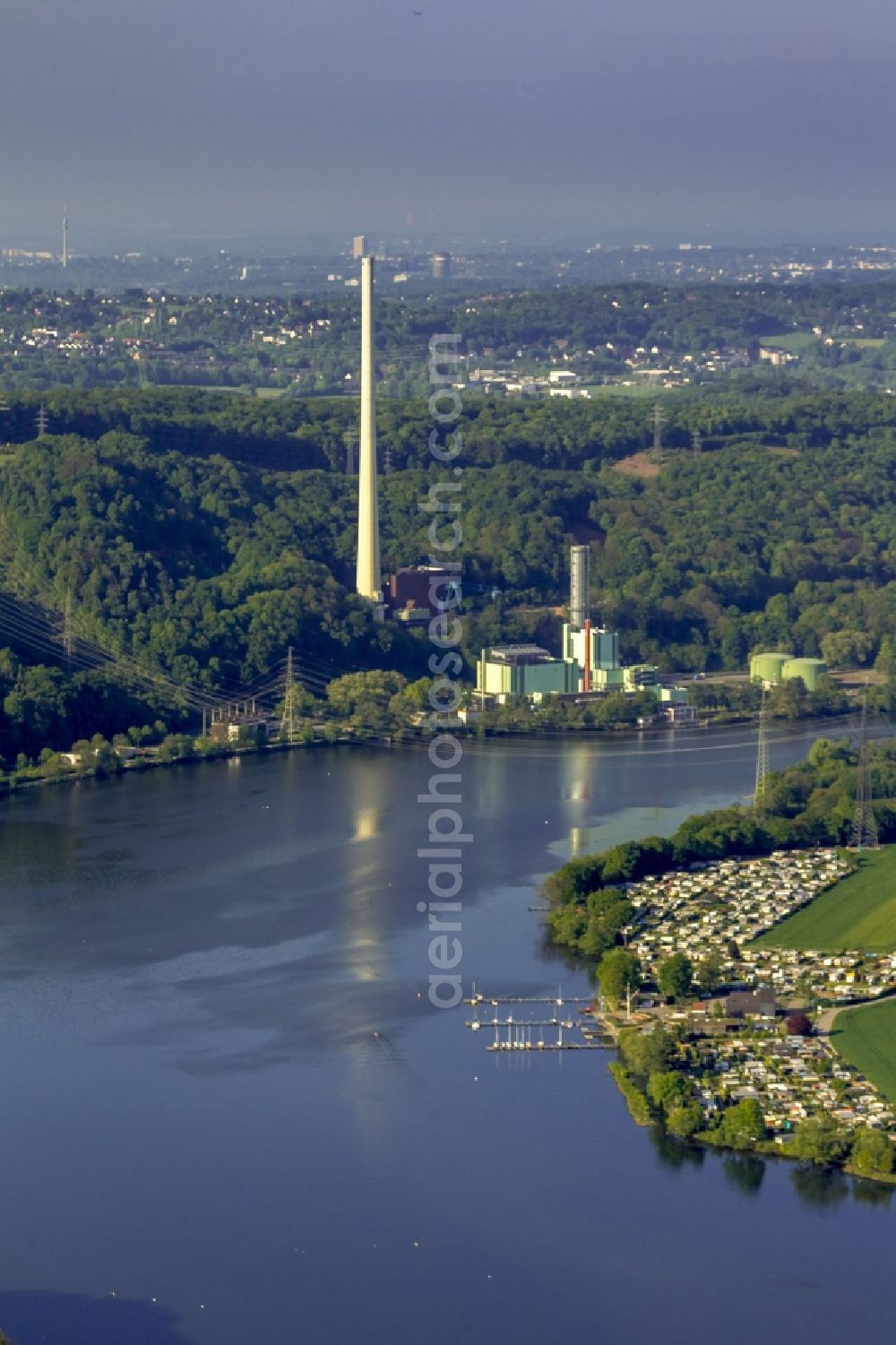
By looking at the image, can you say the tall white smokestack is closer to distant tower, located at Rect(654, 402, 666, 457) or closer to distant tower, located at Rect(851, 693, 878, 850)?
distant tower, located at Rect(654, 402, 666, 457)

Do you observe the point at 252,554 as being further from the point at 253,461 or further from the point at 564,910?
the point at 564,910

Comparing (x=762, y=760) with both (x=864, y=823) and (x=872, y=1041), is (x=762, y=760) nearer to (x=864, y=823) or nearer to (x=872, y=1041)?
(x=864, y=823)

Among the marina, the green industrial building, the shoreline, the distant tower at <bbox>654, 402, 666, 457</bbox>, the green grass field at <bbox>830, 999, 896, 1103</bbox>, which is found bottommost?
the shoreline

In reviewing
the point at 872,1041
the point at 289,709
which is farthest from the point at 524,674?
the point at 872,1041

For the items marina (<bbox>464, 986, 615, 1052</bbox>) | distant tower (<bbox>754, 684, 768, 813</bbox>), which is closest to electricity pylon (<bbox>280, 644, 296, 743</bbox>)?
distant tower (<bbox>754, 684, 768, 813</bbox>)

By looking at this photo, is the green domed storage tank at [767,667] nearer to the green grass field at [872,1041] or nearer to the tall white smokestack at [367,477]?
the tall white smokestack at [367,477]

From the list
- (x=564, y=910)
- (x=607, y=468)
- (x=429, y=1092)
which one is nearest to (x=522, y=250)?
(x=607, y=468)
